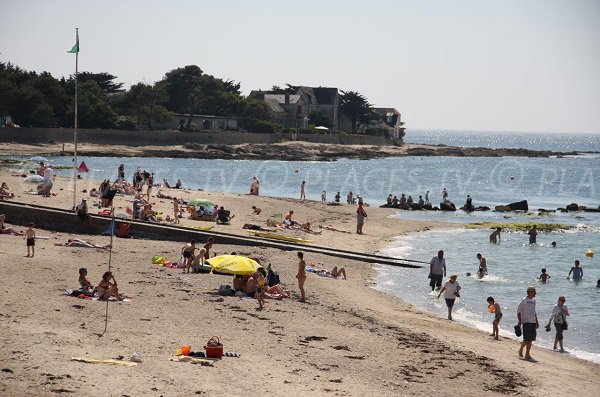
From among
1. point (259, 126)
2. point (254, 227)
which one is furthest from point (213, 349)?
point (259, 126)

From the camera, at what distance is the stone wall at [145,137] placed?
276ft

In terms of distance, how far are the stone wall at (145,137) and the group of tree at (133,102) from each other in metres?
2.61

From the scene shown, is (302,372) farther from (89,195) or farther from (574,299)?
(89,195)

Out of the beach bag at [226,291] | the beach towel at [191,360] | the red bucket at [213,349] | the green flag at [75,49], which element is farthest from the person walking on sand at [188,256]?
the green flag at [75,49]

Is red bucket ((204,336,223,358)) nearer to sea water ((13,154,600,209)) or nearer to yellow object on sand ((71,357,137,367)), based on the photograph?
yellow object on sand ((71,357,137,367))

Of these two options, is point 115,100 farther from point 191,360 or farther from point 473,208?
point 191,360

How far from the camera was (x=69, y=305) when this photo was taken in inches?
646

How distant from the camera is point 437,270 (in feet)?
80.7

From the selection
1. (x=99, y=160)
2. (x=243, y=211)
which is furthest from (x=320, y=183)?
(x=243, y=211)

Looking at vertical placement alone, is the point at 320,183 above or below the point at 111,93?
below

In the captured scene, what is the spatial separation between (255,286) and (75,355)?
24.0ft

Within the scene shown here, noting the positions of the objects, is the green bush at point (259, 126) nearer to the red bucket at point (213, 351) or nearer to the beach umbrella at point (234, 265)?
the beach umbrella at point (234, 265)

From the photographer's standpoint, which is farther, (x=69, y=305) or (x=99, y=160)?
(x=99, y=160)

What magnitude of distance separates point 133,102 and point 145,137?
32.5 ft
